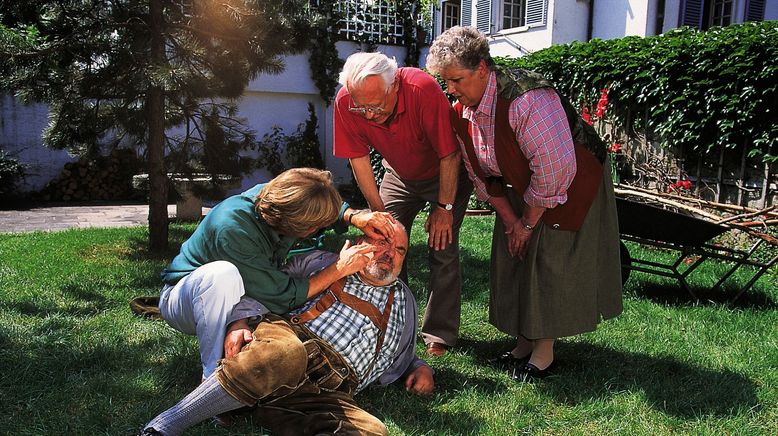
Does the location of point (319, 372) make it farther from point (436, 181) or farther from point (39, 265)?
point (39, 265)

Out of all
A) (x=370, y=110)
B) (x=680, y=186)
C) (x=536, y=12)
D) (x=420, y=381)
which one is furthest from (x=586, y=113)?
(x=420, y=381)

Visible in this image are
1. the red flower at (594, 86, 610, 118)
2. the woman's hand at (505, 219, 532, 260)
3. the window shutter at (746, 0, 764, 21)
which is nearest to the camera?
the woman's hand at (505, 219, 532, 260)

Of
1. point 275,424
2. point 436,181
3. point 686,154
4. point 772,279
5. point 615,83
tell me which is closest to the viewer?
point 275,424

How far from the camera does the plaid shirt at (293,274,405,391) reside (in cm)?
243

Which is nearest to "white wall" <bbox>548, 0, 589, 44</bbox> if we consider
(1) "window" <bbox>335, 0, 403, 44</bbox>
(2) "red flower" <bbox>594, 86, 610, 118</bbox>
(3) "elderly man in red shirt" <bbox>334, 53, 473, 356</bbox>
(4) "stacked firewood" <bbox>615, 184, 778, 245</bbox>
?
(1) "window" <bbox>335, 0, 403, 44</bbox>

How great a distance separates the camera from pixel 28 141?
408 inches

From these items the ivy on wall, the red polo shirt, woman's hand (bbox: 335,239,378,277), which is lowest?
woman's hand (bbox: 335,239,378,277)

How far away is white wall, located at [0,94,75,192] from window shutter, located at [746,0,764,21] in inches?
440

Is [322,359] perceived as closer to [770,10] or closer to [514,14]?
[770,10]

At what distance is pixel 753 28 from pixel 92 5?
5915mm

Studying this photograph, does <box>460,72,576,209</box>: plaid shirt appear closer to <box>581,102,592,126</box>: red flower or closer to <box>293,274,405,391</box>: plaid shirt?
<box>293,274,405,391</box>: plaid shirt

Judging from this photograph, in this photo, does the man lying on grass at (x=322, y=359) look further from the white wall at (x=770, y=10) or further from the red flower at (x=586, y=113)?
the white wall at (x=770, y=10)

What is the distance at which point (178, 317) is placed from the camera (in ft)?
8.09

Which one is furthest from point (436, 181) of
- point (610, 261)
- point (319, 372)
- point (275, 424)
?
point (275, 424)
